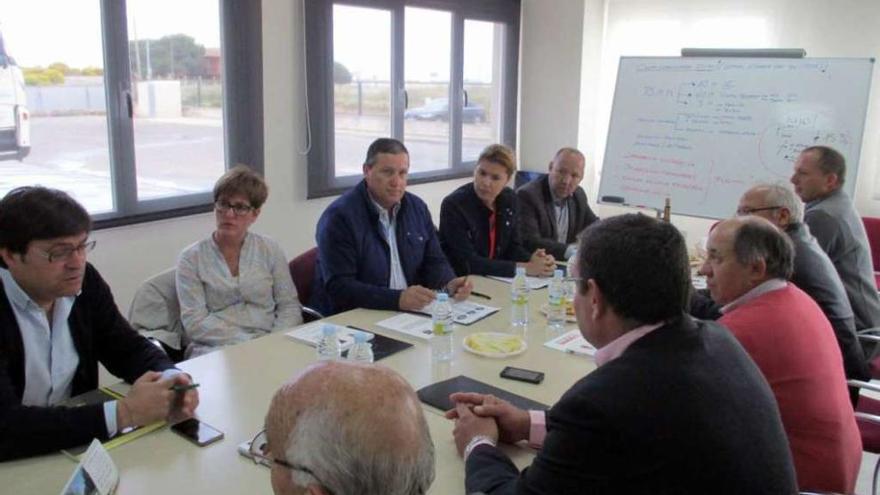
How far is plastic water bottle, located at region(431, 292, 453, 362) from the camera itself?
2.18 metres

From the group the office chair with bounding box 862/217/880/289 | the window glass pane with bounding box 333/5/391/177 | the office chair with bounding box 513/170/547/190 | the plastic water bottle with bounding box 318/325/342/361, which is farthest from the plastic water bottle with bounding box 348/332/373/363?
the office chair with bounding box 513/170/547/190

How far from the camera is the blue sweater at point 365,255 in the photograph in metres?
2.75

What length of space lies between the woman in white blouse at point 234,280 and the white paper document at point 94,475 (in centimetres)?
110

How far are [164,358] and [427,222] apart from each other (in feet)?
4.71

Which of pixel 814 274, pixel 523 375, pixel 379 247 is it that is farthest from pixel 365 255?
pixel 814 274

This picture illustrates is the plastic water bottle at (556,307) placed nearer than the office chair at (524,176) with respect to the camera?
Yes

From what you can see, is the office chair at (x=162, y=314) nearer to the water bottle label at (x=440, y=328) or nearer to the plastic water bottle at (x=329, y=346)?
Answer: the plastic water bottle at (x=329, y=346)

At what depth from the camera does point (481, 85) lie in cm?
600

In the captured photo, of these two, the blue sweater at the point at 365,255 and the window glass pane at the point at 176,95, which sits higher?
A: the window glass pane at the point at 176,95

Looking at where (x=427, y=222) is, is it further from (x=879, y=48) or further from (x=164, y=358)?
(x=879, y=48)

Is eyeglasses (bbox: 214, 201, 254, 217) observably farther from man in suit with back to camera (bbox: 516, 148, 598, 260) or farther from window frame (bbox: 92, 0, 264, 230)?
man in suit with back to camera (bbox: 516, 148, 598, 260)

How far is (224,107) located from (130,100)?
0.59m

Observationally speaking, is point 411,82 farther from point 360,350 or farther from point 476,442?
point 476,442

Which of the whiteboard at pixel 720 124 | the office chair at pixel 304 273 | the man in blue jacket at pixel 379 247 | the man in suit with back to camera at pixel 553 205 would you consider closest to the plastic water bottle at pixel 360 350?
the man in blue jacket at pixel 379 247
